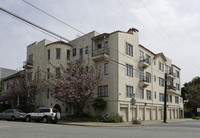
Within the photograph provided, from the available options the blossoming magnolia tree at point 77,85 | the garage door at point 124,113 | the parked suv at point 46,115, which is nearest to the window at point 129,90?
the garage door at point 124,113

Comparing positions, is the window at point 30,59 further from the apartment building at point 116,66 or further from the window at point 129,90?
the window at point 129,90

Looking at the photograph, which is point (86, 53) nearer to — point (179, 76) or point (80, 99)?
point (80, 99)

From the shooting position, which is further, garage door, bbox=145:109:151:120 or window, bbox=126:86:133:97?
garage door, bbox=145:109:151:120

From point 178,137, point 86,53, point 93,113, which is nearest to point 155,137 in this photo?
point 178,137

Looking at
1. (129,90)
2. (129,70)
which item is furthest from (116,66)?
(129,90)

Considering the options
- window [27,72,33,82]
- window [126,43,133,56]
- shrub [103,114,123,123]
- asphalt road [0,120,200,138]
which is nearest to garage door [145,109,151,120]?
shrub [103,114,123,123]

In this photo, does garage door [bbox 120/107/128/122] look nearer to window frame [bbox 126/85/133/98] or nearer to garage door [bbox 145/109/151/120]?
window frame [bbox 126/85/133/98]

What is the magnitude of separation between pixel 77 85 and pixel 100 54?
5.01 metres

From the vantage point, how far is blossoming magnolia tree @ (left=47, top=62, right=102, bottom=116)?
2523 cm

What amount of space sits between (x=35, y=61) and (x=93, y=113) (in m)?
14.5

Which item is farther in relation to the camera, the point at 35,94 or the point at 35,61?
the point at 35,61

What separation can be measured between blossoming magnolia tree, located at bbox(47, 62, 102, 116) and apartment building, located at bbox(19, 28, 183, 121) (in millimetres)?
2037

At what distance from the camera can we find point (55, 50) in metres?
32.2

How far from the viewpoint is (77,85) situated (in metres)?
25.5
